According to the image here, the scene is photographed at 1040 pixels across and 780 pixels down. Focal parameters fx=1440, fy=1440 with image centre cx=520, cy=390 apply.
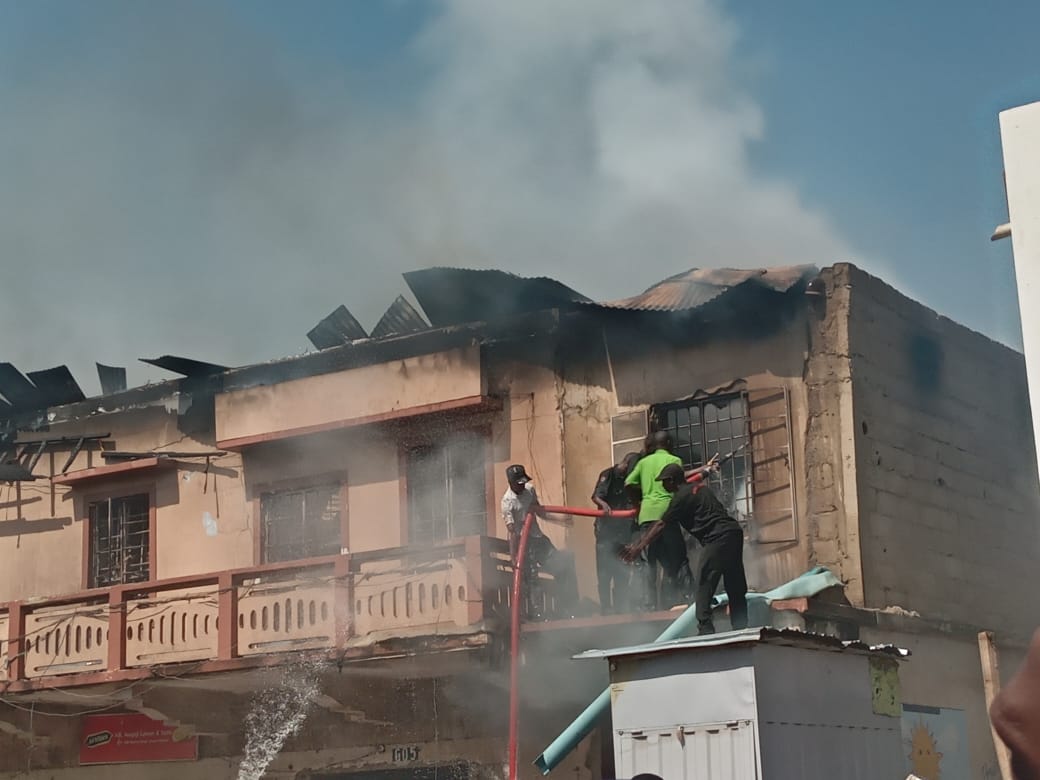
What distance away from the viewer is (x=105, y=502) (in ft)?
63.5

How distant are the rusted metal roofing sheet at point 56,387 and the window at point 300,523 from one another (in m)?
3.69

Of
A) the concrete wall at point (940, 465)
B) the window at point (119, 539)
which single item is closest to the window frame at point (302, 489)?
the window at point (119, 539)

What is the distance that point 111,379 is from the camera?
65.5 ft

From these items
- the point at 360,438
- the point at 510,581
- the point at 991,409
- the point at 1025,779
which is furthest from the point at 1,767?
the point at 1025,779

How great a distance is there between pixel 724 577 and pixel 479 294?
597cm

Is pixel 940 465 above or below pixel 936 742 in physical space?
above

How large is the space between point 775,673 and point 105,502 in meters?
12.5

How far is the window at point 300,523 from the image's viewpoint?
56.9ft

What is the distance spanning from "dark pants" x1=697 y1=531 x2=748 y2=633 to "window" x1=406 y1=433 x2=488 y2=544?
5159mm

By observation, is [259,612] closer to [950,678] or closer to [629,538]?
[629,538]

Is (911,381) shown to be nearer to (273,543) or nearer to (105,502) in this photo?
(273,543)

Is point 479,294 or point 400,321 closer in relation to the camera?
point 479,294

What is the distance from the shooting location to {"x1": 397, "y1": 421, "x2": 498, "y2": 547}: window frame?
16.0m

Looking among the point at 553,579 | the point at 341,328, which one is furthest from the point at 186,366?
the point at 553,579
